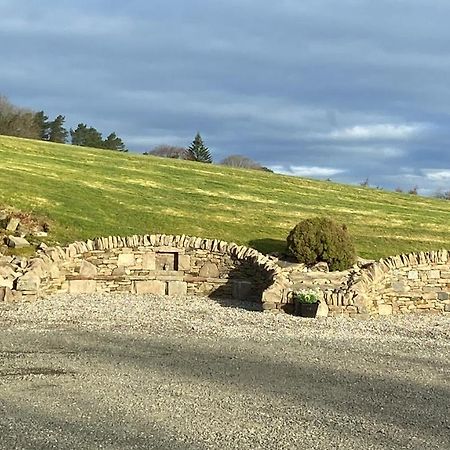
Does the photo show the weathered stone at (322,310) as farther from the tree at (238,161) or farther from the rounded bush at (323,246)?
the tree at (238,161)

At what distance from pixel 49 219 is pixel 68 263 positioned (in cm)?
371

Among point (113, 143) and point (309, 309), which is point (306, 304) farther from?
point (113, 143)

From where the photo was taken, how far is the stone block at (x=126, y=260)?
1648 cm

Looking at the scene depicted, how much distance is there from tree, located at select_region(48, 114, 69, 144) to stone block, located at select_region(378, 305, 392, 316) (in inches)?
1968

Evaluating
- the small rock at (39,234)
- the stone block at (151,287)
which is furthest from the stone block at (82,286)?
the small rock at (39,234)

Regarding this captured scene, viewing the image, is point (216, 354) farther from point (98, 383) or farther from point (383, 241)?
point (383, 241)

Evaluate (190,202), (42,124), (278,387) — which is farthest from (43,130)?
(278,387)

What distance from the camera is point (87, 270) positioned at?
1625cm

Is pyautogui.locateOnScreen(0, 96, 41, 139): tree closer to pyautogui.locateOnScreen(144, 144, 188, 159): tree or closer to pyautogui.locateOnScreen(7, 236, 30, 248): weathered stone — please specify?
pyautogui.locateOnScreen(144, 144, 188, 159): tree

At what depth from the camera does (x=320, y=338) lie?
37.8ft

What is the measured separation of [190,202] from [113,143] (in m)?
38.3

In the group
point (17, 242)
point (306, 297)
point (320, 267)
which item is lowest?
point (306, 297)

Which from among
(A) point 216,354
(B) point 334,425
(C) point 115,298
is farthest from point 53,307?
(B) point 334,425

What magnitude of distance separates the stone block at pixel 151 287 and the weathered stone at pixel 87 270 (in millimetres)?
1031
